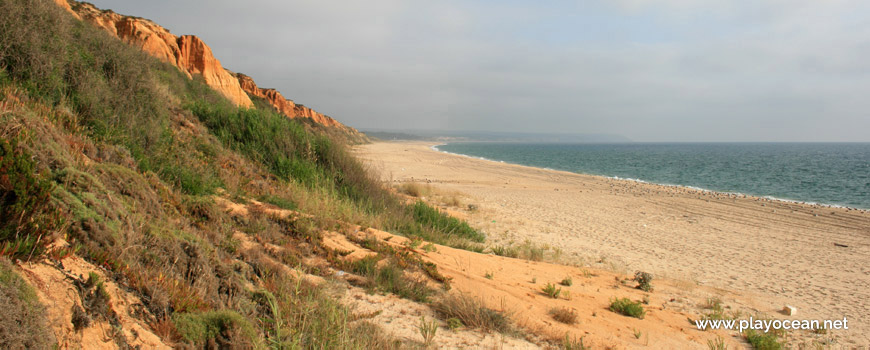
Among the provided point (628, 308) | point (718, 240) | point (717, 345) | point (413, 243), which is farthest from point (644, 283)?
point (718, 240)

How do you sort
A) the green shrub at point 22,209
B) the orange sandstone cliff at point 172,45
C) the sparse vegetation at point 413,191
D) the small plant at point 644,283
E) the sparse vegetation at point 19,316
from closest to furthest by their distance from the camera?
the sparse vegetation at point 19,316 < the green shrub at point 22,209 < the small plant at point 644,283 < the sparse vegetation at point 413,191 < the orange sandstone cliff at point 172,45

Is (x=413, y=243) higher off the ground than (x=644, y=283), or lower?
higher

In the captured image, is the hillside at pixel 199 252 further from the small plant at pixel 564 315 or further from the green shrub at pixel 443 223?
the green shrub at pixel 443 223

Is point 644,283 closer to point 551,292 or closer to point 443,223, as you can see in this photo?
point 551,292

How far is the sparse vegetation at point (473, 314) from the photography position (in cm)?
412

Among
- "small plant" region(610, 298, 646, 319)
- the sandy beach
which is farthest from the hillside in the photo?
the sandy beach

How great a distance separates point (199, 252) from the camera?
12.0 feet

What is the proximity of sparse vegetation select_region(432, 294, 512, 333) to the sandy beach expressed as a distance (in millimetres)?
4803

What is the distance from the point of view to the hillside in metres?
2.61

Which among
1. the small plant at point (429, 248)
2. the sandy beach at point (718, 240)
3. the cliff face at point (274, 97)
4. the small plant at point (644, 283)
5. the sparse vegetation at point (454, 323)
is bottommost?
the sandy beach at point (718, 240)

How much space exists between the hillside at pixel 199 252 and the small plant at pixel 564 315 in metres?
0.02

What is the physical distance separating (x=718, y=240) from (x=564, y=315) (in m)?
9.94

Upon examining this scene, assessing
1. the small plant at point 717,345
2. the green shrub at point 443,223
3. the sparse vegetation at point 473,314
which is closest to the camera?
the small plant at point 717,345

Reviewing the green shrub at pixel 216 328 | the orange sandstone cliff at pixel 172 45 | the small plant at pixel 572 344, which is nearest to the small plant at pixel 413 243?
the small plant at pixel 572 344
